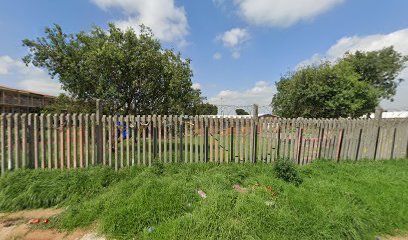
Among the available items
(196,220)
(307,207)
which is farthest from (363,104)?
(196,220)

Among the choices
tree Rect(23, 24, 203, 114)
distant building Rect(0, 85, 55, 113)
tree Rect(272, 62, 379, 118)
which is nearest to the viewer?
tree Rect(23, 24, 203, 114)

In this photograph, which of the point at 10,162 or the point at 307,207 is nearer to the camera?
the point at 307,207

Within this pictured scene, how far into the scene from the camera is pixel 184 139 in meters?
5.50

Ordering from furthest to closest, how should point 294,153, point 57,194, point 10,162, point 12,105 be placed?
point 12,105, point 294,153, point 10,162, point 57,194

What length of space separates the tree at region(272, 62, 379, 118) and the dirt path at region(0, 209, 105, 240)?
541 inches

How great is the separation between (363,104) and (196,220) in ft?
49.1

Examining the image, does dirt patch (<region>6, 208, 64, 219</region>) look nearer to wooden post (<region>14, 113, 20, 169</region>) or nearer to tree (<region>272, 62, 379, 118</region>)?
wooden post (<region>14, 113, 20, 169</region>)

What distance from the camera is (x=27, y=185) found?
3.79 metres

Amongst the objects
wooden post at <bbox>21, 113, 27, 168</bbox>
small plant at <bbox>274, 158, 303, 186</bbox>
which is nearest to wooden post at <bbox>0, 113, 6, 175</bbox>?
wooden post at <bbox>21, 113, 27, 168</bbox>

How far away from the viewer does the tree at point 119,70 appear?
721 cm

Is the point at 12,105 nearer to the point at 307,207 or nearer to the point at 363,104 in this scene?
the point at 307,207

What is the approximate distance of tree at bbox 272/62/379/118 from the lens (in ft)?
38.6

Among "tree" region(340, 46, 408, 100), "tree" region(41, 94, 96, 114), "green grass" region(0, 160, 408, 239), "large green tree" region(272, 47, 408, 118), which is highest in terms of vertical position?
"tree" region(340, 46, 408, 100)

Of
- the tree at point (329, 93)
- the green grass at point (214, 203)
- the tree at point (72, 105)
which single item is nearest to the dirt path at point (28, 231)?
the green grass at point (214, 203)
